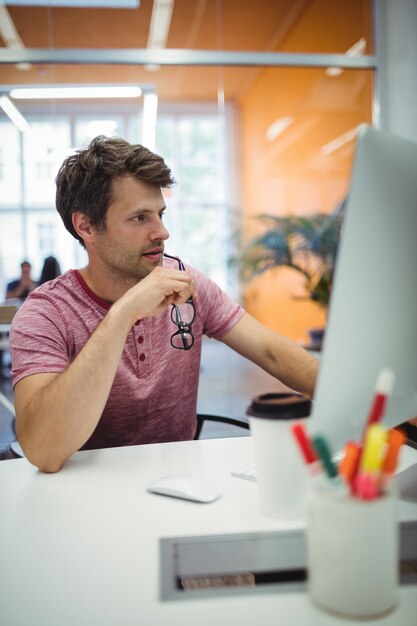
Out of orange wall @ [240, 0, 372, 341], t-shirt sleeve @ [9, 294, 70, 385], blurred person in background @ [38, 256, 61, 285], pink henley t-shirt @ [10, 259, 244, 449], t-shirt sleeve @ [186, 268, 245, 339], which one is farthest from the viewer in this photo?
orange wall @ [240, 0, 372, 341]

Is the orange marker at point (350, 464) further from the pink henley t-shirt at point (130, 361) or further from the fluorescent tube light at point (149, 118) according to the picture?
the fluorescent tube light at point (149, 118)

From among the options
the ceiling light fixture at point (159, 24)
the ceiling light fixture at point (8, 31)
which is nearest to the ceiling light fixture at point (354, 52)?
the ceiling light fixture at point (159, 24)

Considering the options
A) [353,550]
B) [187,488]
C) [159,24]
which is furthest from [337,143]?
[353,550]

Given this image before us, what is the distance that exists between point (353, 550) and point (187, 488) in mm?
398

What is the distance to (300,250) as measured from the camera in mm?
4152

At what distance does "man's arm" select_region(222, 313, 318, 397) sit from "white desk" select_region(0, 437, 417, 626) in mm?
320

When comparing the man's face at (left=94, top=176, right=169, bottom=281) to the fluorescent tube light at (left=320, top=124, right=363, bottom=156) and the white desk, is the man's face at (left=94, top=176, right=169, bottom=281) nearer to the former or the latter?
the white desk

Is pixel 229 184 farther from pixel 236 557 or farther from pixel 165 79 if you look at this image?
pixel 236 557

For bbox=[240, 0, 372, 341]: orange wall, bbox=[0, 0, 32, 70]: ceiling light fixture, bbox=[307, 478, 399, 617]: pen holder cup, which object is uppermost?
bbox=[0, 0, 32, 70]: ceiling light fixture

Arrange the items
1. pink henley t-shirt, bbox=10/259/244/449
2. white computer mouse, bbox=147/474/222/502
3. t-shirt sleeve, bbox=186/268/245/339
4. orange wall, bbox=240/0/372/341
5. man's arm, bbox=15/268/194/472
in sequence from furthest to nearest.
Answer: orange wall, bbox=240/0/372/341 → t-shirt sleeve, bbox=186/268/245/339 → pink henley t-shirt, bbox=10/259/244/449 → man's arm, bbox=15/268/194/472 → white computer mouse, bbox=147/474/222/502

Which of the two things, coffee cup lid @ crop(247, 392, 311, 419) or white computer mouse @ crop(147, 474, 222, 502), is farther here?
white computer mouse @ crop(147, 474, 222, 502)

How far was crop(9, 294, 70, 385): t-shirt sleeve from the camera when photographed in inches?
47.4

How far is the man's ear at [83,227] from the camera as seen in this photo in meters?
1.57

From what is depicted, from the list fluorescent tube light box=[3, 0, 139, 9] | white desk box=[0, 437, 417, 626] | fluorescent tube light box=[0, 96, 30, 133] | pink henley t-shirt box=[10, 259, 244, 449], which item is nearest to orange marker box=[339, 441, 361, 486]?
white desk box=[0, 437, 417, 626]
